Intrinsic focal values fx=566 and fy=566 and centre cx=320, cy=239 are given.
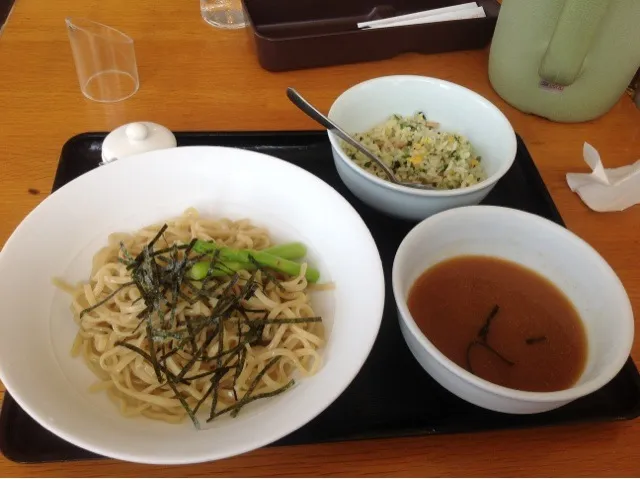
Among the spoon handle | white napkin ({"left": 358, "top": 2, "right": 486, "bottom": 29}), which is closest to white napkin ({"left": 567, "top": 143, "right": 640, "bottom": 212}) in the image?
the spoon handle

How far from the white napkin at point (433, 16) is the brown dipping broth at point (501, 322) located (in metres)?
0.97

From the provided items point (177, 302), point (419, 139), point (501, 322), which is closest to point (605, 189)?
point (419, 139)

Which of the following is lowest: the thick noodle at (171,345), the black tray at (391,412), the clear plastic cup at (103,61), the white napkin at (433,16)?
the black tray at (391,412)

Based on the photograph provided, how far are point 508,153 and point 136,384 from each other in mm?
989

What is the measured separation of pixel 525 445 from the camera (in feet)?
3.41

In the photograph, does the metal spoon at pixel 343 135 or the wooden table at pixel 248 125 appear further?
the metal spoon at pixel 343 135

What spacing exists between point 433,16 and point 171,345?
4.53 feet

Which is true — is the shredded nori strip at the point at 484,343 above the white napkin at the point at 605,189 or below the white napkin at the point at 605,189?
above

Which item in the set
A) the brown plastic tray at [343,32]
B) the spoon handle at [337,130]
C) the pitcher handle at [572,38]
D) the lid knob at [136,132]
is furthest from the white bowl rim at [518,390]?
the brown plastic tray at [343,32]

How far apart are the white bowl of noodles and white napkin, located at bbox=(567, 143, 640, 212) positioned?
731mm

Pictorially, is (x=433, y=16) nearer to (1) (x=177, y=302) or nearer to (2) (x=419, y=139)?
(2) (x=419, y=139)

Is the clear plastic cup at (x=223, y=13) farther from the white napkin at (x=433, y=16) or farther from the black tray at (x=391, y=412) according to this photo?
the black tray at (x=391, y=412)

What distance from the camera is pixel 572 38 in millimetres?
1385

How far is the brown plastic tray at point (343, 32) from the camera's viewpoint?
5.76 feet
